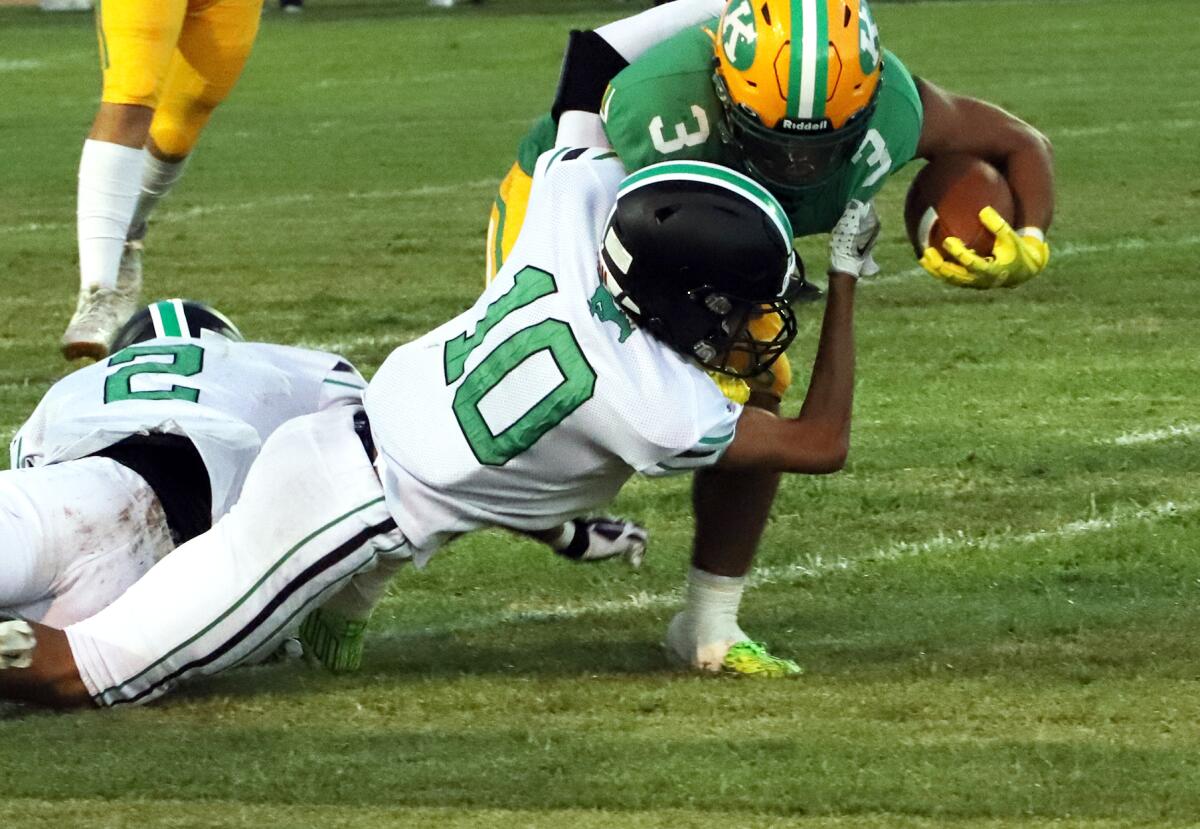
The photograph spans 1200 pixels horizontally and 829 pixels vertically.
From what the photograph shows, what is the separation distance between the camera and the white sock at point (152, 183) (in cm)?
781

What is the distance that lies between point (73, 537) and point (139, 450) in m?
0.30

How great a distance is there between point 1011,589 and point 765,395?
2.37ft

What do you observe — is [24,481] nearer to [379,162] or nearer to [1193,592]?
[1193,592]

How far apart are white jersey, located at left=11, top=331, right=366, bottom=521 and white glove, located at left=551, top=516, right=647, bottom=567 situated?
0.52m

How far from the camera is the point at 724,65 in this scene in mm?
4383

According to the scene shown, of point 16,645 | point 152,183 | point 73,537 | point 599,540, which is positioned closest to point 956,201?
point 599,540

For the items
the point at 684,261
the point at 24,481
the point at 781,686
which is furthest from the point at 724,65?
the point at 24,481

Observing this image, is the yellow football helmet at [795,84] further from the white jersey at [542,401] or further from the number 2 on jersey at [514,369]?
the number 2 on jersey at [514,369]

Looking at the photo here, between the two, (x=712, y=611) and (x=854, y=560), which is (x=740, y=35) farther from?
(x=854, y=560)

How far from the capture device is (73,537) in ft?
14.5

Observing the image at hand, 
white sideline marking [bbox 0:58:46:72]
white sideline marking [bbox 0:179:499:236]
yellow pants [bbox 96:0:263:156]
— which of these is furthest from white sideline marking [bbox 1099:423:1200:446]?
white sideline marking [bbox 0:58:46:72]

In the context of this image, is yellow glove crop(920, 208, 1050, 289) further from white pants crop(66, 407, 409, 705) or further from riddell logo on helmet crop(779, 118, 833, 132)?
white pants crop(66, 407, 409, 705)

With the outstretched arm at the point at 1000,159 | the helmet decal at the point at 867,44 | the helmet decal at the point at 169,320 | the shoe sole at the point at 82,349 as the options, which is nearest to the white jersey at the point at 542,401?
the helmet decal at the point at 867,44

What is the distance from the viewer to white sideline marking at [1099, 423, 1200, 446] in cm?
634
